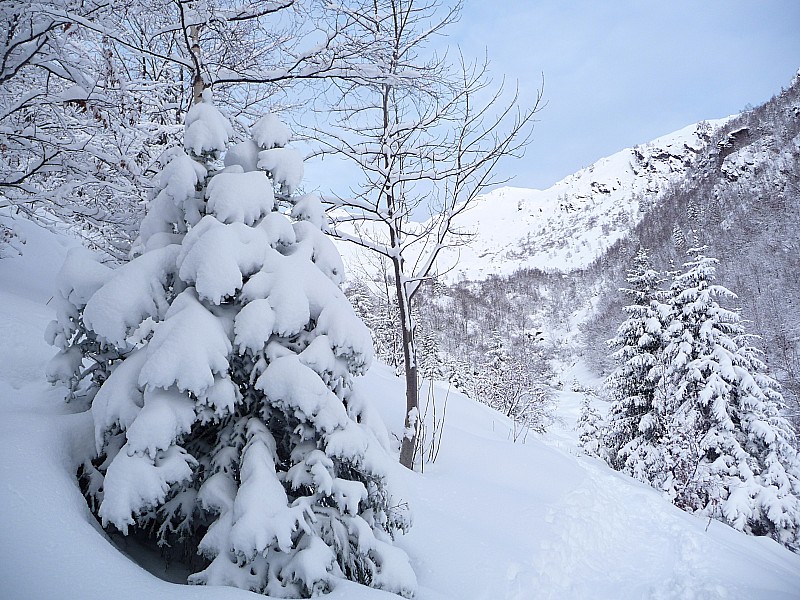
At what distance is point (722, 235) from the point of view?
6706 centimetres

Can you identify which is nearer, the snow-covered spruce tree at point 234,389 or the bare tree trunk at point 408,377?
the snow-covered spruce tree at point 234,389

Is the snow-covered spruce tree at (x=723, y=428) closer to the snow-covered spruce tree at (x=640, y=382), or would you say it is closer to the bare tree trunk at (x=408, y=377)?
the snow-covered spruce tree at (x=640, y=382)

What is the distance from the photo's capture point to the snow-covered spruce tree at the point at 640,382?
1524cm

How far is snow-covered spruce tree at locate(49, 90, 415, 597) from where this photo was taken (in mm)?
1978

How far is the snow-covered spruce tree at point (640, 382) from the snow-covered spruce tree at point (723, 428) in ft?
2.40

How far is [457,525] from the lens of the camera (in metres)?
4.03

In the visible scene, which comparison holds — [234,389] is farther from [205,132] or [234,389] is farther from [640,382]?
[640,382]

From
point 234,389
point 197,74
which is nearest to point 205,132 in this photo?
point 234,389

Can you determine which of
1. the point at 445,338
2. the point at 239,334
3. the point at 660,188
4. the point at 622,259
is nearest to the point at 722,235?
the point at 622,259

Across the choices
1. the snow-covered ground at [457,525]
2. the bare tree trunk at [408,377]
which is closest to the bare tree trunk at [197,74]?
the snow-covered ground at [457,525]

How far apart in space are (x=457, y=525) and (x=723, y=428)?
1266cm

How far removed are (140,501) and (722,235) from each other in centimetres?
8278

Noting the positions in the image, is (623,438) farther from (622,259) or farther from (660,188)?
(660,188)

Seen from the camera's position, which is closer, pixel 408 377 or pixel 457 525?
pixel 457 525
